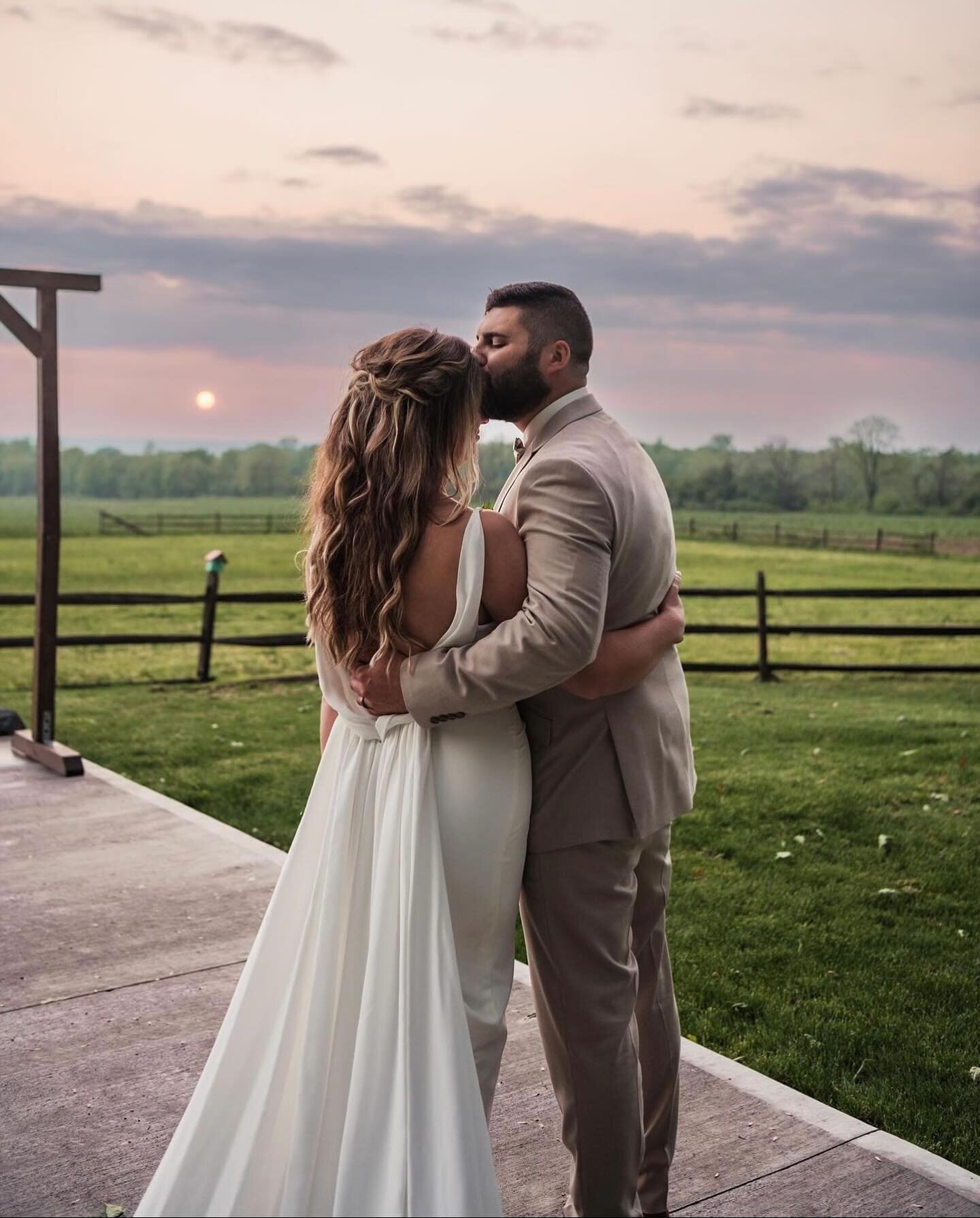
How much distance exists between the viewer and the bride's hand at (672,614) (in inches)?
104

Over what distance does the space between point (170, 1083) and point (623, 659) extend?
202 centimetres

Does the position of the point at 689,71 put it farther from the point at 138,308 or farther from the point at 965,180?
the point at 138,308

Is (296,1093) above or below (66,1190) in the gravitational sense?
above

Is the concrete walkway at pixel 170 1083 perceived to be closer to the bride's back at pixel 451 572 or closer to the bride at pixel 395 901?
the bride at pixel 395 901

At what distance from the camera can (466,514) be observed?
96.4 inches

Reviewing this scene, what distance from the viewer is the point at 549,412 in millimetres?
2631

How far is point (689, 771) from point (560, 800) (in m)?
0.37

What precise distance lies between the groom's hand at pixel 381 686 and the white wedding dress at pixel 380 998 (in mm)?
48

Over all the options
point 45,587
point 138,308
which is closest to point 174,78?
point 45,587

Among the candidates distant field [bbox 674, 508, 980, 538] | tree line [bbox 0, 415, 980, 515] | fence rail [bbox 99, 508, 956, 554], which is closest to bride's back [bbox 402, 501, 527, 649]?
tree line [bbox 0, 415, 980, 515]

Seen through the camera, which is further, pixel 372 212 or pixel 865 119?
pixel 372 212

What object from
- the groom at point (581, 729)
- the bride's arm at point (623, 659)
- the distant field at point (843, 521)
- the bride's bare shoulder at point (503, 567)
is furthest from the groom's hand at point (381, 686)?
the distant field at point (843, 521)

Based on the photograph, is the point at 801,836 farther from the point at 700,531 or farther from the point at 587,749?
the point at 700,531

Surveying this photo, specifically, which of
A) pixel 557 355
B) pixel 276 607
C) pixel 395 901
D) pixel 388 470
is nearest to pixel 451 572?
pixel 388 470
